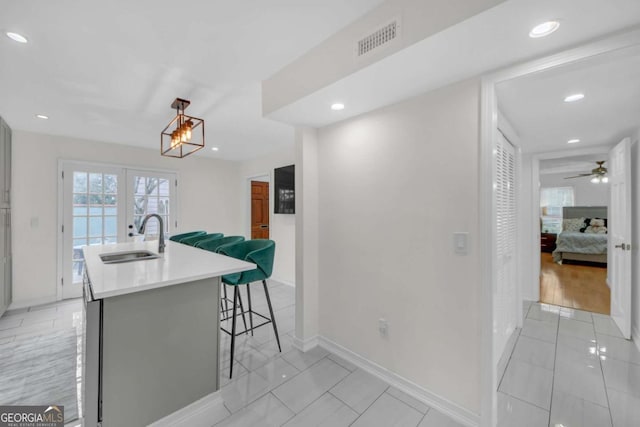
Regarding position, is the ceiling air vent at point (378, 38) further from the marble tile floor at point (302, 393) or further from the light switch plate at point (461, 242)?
the marble tile floor at point (302, 393)

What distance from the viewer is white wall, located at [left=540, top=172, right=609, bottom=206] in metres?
7.53

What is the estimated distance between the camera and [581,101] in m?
1.96

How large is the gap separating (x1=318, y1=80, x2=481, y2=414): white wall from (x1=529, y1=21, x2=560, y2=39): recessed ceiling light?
0.40 m

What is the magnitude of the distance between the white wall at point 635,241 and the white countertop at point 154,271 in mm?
3594

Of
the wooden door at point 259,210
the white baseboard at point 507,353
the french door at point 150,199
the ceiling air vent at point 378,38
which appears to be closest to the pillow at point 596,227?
the white baseboard at point 507,353

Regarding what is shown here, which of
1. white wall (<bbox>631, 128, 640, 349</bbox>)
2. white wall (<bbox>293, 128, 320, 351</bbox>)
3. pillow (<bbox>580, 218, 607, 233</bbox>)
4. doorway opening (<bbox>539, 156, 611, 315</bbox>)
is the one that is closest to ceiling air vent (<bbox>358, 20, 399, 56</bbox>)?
white wall (<bbox>293, 128, 320, 351</bbox>)

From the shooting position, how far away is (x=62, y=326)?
10.0 ft

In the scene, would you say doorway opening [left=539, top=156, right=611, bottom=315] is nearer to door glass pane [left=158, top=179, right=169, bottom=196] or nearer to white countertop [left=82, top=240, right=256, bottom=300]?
white countertop [left=82, top=240, right=256, bottom=300]

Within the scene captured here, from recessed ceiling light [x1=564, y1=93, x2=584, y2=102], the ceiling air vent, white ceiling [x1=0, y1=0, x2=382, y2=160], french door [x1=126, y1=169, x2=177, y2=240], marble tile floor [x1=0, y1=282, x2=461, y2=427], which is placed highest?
white ceiling [x1=0, y1=0, x2=382, y2=160]

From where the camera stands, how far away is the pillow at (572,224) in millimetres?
6998

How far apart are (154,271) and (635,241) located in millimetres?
4244

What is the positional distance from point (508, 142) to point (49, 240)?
597cm

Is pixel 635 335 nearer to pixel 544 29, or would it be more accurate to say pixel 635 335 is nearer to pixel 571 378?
pixel 571 378

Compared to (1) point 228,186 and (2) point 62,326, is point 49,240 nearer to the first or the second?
(2) point 62,326
